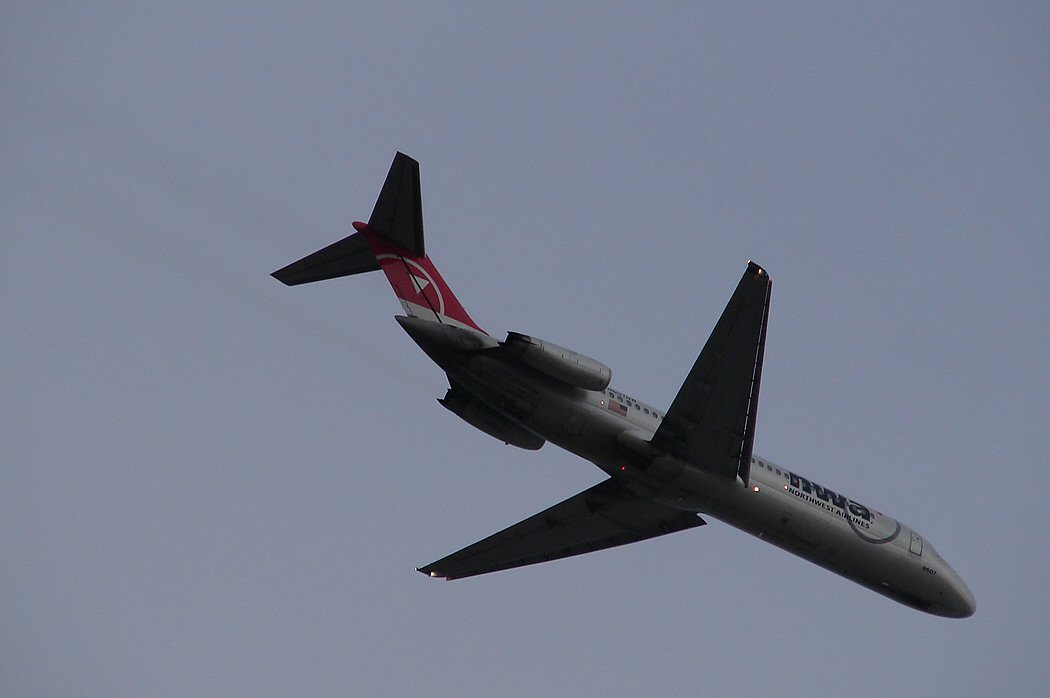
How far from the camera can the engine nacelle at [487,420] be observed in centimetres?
3259

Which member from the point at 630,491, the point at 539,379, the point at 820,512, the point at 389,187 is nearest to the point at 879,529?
the point at 820,512

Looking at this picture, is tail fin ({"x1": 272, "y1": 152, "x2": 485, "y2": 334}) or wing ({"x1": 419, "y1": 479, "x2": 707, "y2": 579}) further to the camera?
wing ({"x1": 419, "y1": 479, "x2": 707, "y2": 579})

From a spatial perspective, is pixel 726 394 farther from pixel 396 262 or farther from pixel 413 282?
pixel 396 262

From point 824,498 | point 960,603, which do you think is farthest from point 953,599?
point 824,498

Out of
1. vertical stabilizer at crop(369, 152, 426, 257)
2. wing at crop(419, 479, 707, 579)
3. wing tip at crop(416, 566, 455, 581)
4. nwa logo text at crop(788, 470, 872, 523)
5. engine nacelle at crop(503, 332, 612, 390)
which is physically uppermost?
vertical stabilizer at crop(369, 152, 426, 257)

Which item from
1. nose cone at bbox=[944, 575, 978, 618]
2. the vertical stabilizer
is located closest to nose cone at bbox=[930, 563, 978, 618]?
nose cone at bbox=[944, 575, 978, 618]

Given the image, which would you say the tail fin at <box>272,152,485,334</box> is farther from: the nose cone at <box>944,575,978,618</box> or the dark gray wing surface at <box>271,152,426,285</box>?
the nose cone at <box>944,575,978,618</box>

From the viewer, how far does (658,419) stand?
33.6m

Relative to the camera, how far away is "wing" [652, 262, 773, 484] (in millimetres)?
30141

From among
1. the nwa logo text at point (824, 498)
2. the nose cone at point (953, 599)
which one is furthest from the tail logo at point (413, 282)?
the nose cone at point (953, 599)

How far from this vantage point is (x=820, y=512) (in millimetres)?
34531

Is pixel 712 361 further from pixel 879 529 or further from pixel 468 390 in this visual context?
pixel 879 529

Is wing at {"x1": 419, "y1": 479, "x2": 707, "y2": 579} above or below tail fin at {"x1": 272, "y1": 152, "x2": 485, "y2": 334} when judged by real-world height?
below

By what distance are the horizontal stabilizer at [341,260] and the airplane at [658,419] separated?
29 mm
